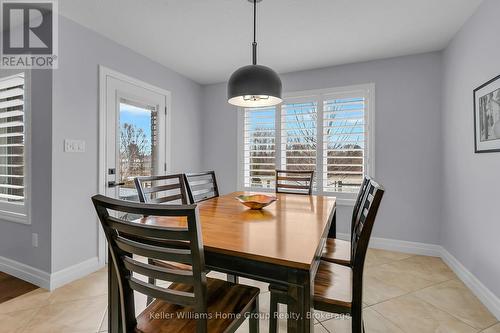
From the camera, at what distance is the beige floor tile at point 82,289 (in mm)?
2076

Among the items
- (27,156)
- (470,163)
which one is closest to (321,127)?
(470,163)

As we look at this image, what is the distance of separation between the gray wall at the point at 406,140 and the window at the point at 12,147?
11.5ft

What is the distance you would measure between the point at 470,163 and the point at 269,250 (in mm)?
2331

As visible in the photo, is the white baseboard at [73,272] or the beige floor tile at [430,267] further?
the beige floor tile at [430,267]

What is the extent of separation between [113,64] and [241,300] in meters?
2.74

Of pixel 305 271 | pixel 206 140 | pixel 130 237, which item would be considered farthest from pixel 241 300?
pixel 206 140

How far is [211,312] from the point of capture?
104 cm

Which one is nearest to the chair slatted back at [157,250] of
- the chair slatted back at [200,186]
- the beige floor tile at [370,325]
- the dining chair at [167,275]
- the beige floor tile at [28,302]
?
the dining chair at [167,275]

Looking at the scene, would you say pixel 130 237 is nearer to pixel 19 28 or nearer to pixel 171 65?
pixel 19 28

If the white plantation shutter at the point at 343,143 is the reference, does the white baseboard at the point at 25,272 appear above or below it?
below

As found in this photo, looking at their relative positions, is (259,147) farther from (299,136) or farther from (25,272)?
(25,272)

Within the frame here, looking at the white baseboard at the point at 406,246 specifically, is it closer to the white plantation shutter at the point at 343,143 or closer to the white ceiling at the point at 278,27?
the white plantation shutter at the point at 343,143

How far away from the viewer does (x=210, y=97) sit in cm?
421

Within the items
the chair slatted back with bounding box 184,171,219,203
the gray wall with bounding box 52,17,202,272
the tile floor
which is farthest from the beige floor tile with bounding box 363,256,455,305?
the gray wall with bounding box 52,17,202,272
